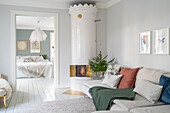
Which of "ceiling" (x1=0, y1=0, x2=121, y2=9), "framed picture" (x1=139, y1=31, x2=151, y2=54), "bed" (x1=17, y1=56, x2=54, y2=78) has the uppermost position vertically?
"ceiling" (x1=0, y1=0, x2=121, y2=9)

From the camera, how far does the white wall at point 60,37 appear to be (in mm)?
4633

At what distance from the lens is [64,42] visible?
517 centimetres

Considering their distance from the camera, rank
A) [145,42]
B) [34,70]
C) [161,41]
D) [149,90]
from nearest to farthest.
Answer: [149,90] → [161,41] → [145,42] → [34,70]

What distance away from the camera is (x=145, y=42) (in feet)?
11.7

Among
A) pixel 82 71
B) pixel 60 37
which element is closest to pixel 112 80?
pixel 82 71

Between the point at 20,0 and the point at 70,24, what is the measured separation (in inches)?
62.5

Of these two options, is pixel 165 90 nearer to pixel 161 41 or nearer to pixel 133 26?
pixel 161 41

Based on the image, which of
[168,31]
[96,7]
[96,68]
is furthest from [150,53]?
[96,7]

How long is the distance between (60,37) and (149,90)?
330cm

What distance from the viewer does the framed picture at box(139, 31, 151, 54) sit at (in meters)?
3.45

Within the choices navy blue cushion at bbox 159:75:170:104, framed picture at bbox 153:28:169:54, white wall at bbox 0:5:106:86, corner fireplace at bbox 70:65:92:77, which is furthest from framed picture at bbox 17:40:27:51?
navy blue cushion at bbox 159:75:170:104

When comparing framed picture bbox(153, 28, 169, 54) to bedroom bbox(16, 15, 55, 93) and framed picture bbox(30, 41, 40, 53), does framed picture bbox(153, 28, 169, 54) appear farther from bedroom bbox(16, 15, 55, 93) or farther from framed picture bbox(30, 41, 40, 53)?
framed picture bbox(30, 41, 40, 53)

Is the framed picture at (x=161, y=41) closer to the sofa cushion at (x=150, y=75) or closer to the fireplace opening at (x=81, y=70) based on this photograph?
the sofa cushion at (x=150, y=75)

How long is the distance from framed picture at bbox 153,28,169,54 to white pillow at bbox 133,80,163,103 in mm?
764
